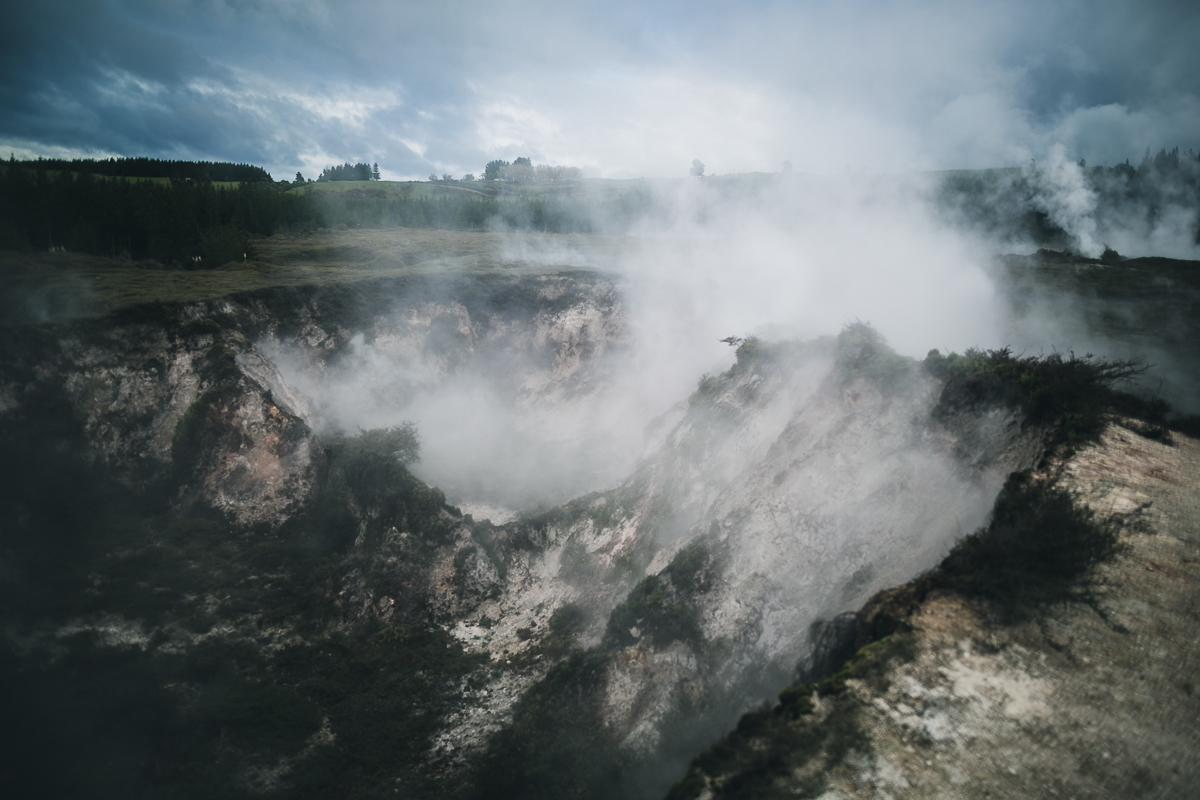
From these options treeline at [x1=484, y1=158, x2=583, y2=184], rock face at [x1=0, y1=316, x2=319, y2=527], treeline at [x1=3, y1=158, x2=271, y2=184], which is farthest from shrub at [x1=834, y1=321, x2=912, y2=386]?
treeline at [x1=484, y1=158, x2=583, y2=184]

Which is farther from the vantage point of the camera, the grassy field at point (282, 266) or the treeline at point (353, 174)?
the treeline at point (353, 174)

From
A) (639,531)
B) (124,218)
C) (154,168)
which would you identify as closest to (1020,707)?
(639,531)

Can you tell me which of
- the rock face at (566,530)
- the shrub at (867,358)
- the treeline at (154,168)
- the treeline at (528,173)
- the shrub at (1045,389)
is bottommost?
the rock face at (566,530)

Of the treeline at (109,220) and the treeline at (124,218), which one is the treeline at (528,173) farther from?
the treeline at (109,220)

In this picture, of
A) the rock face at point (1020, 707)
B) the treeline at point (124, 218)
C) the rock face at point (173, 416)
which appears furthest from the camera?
the treeline at point (124, 218)

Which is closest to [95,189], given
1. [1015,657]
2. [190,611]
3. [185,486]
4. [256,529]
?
[185,486]

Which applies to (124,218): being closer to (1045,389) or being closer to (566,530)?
(566,530)

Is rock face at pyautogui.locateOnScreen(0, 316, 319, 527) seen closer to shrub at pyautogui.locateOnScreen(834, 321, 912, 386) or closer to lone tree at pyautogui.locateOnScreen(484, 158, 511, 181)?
shrub at pyautogui.locateOnScreen(834, 321, 912, 386)

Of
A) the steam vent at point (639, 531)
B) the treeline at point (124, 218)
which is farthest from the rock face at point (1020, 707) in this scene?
the treeline at point (124, 218)
